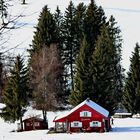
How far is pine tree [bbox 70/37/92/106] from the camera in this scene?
53.8 meters

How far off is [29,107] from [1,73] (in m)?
51.1

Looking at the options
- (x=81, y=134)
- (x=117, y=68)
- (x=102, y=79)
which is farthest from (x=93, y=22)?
(x=81, y=134)

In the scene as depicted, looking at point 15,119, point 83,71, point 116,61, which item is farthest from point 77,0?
point 15,119

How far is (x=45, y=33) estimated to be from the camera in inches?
2472

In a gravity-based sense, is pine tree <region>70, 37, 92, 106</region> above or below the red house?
above

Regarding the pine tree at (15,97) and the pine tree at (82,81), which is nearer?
the pine tree at (15,97)

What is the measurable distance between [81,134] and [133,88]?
1740cm

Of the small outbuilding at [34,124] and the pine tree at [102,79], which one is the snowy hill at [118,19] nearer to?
the pine tree at [102,79]

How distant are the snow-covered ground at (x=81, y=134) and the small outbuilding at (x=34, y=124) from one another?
1.37m

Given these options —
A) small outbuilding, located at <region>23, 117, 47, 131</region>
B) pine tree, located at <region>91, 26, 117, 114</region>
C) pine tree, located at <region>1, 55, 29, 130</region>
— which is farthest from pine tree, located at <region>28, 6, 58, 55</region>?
small outbuilding, located at <region>23, 117, 47, 131</region>

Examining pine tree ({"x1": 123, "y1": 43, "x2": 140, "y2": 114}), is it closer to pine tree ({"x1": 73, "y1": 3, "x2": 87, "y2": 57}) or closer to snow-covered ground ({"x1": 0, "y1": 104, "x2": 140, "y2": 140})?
snow-covered ground ({"x1": 0, "y1": 104, "x2": 140, "y2": 140})

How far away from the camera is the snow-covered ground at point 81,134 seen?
37312 millimetres

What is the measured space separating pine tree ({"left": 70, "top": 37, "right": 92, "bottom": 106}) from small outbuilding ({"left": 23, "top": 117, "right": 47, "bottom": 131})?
6.13 metres

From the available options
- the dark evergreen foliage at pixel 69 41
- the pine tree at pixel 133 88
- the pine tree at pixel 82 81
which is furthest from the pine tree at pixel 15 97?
the dark evergreen foliage at pixel 69 41
